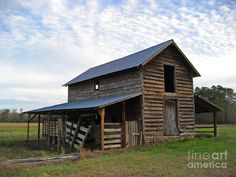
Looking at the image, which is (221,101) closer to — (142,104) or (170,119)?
(170,119)

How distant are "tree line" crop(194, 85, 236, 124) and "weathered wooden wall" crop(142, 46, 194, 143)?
137 ft

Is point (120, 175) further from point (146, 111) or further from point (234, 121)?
point (234, 121)

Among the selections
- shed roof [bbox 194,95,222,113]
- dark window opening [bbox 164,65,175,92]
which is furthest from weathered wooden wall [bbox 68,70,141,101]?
shed roof [bbox 194,95,222,113]

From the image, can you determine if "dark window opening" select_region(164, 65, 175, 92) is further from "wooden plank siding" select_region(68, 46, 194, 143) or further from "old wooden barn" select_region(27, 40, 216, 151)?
"wooden plank siding" select_region(68, 46, 194, 143)

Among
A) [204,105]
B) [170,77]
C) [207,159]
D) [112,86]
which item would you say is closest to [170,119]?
[170,77]

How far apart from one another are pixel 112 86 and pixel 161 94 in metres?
3.98

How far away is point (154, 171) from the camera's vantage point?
10859 mm

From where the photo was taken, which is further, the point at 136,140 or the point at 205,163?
the point at 136,140

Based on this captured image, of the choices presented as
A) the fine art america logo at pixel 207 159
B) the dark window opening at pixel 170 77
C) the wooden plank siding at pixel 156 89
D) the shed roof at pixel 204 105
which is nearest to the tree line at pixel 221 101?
the shed roof at pixel 204 105

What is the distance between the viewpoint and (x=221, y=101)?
72.2m

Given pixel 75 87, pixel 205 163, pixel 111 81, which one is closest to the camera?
pixel 205 163

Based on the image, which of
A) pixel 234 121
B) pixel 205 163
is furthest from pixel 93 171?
pixel 234 121

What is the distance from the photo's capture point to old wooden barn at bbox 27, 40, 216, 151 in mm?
18875

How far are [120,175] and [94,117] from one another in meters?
11.9
